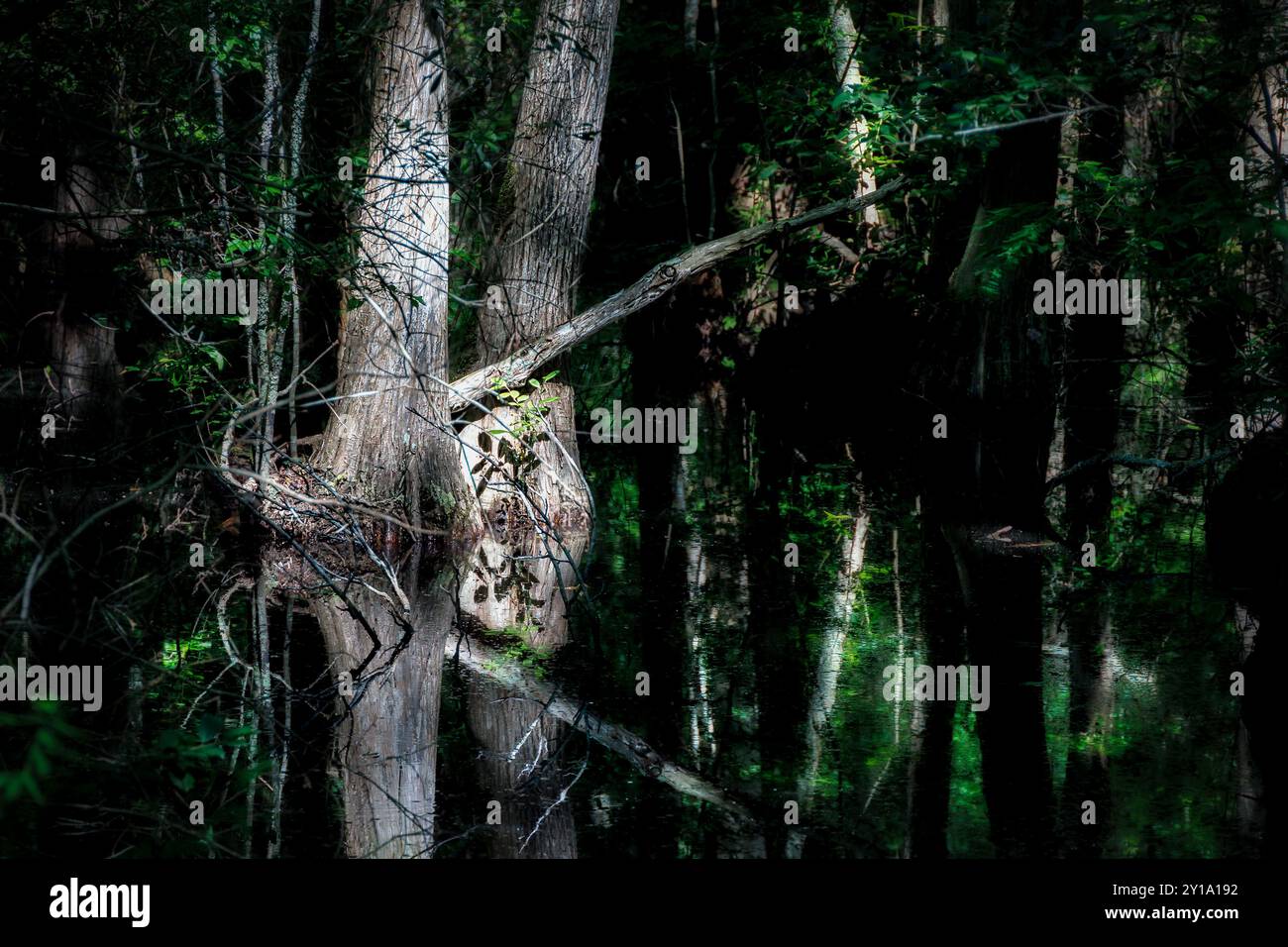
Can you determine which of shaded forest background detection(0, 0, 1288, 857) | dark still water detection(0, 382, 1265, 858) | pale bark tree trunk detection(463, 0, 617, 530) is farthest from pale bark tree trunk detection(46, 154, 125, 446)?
pale bark tree trunk detection(463, 0, 617, 530)

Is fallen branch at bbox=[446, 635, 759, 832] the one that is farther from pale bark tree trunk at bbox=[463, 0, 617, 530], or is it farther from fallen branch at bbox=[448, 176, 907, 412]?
pale bark tree trunk at bbox=[463, 0, 617, 530]

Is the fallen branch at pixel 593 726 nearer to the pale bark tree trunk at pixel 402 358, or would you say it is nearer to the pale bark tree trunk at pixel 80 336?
the pale bark tree trunk at pixel 402 358

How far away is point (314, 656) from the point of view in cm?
646

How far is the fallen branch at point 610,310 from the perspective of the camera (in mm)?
9695

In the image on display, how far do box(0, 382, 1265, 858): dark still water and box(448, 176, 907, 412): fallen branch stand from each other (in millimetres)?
1262

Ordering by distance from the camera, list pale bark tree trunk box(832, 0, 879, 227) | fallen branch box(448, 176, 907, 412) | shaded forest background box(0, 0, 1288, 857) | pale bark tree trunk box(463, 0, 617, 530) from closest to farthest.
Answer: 1. shaded forest background box(0, 0, 1288, 857)
2. fallen branch box(448, 176, 907, 412)
3. pale bark tree trunk box(463, 0, 617, 530)
4. pale bark tree trunk box(832, 0, 879, 227)

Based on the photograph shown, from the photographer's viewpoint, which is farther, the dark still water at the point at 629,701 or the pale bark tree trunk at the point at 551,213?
the pale bark tree trunk at the point at 551,213

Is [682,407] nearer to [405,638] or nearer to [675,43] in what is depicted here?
[675,43]

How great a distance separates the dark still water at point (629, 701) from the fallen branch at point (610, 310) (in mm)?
1262

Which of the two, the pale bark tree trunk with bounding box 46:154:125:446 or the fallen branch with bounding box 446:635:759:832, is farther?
the pale bark tree trunk with bounding box 46:154:125:446

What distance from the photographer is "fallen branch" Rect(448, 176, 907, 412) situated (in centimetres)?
970

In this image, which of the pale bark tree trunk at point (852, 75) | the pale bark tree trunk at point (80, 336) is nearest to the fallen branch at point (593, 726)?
the pale bark tree trunk at point (80, 336)
